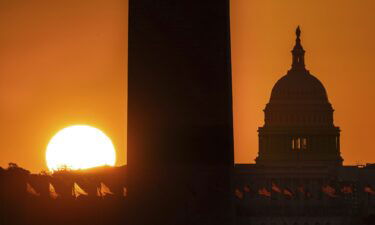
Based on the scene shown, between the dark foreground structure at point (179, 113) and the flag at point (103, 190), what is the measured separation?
62.5m

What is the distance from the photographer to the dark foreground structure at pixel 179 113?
2383 inches

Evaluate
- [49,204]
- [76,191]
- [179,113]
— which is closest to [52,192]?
[49,204]

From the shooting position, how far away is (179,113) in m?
61.0

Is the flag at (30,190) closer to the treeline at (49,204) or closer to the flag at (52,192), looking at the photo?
the treeline at (49,204)

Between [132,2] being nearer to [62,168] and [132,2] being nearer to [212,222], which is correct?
[212,222]

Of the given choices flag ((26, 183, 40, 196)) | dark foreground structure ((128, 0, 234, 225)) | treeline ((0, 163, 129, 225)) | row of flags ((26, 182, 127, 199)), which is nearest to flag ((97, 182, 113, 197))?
row of flags ((26, 182, 127, 199))

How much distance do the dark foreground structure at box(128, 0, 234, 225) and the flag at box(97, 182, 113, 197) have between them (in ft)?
205

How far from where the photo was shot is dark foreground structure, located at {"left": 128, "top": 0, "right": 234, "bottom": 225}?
6053 cm

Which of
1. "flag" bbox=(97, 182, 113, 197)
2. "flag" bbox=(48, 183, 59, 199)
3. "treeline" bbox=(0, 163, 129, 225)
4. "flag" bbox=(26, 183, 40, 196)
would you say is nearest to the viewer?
"treeline" bbox=(0, 163, 129, 225)

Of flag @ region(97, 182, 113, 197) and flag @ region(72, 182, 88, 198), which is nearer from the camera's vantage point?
flag @ region(97, 182, 113, 197)

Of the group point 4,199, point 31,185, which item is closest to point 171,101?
point 4,199

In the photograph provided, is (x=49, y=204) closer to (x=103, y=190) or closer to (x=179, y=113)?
(x=103, y=190)

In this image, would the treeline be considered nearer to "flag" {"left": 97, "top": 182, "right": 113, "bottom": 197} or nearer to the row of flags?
the row of flags

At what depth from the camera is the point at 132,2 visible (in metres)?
60.9
